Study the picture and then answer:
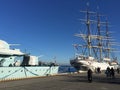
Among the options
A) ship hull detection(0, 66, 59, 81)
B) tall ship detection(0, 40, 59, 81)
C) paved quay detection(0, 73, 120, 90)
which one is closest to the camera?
paved quay detection(0, 73, 120, 90)

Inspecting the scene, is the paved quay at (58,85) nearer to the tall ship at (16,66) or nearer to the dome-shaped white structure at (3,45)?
the tall ship at (16,66)

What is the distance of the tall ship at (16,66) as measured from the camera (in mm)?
30891

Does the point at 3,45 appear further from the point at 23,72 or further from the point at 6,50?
the point at 23,72

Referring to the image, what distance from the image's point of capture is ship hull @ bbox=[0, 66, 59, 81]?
3025cm

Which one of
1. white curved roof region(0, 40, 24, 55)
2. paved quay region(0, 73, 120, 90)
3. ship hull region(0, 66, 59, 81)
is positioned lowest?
paved quay region(0, 73, 120, 90)

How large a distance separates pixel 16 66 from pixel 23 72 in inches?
79.8

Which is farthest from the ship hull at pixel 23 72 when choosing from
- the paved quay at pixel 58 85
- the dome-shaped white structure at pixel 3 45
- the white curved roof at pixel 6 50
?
the paved quay at pixel 58 85

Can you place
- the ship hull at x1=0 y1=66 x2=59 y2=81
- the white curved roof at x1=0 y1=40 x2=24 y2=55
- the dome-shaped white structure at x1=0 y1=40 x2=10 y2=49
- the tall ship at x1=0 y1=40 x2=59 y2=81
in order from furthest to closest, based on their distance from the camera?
the dome-shaped white structure at x1=0 y1=40 x2=10 y2=49
the white curved roof at x1=0 y1=40 x2=24 y2=55
the tall ship at x1=0 y1=40 x2=59 y2=81
the ship hull at x1=0 y1=66 x2=59 y2=81

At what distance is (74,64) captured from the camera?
7994cm

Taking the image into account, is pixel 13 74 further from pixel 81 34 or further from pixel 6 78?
pixel 81 34

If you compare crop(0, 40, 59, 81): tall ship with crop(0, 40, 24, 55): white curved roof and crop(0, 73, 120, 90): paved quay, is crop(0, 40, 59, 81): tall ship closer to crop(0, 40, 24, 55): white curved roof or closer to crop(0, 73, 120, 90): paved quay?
crop(0, 40, 24, 55): white curved roof

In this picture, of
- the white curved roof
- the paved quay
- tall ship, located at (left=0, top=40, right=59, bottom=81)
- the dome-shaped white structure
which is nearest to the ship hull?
tall ship, located at (left=0, top=40, right=59, bottom=81)

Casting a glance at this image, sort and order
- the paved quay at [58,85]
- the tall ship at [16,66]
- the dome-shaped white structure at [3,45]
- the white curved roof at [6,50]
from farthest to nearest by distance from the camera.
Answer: the dome-shaped white structure at [3,45]
the white curved roof at [6,50]
the tall ship at [16,66]
the paved quay at [58,85]

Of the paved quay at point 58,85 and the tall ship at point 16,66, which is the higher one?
the tall ship at point 16,66
